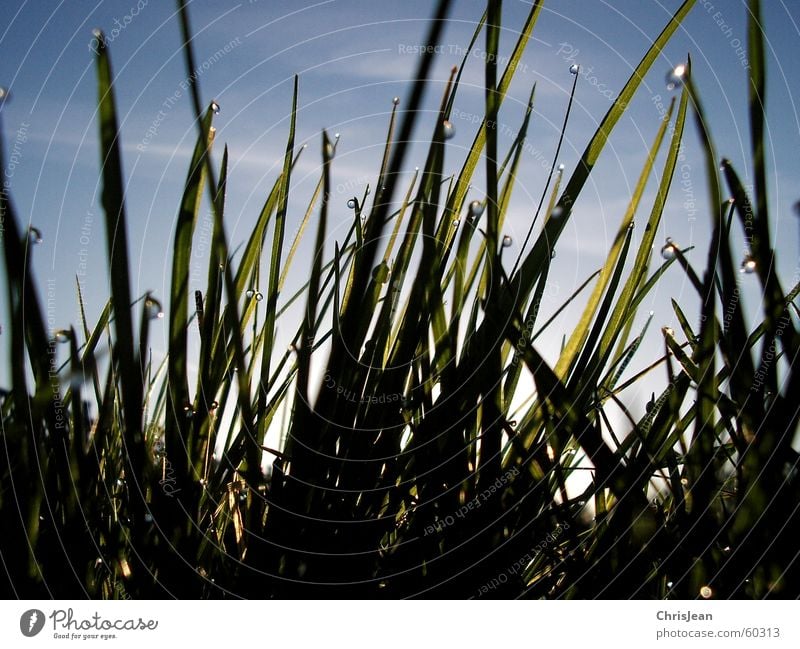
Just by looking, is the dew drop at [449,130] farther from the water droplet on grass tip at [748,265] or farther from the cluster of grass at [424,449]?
the water droplet on grass tip at [748,265]

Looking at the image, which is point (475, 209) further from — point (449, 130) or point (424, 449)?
point (424, 449)

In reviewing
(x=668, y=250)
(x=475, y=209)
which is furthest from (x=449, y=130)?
(x=668, y=250)

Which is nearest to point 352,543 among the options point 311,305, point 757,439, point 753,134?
point 311,305

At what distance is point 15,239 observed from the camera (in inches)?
15.7

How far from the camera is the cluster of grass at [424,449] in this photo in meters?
0.42

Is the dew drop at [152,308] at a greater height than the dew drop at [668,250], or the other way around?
the dew drop at [668,250]

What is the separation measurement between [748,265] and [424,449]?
0.27m

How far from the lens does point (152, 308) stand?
51 cm

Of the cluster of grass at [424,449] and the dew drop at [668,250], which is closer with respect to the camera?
the cluster of grass at [424,449]

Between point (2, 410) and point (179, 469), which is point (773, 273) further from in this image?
point (2, 410)

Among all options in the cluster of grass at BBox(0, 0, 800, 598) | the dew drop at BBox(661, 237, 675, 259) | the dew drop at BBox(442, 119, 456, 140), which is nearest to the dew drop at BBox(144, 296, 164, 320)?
the cluster of grass at BBox(0, 0, 800, 598)

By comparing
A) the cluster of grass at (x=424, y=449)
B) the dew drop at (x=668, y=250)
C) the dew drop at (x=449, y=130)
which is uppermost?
the dew drop at (x=449, y=130)

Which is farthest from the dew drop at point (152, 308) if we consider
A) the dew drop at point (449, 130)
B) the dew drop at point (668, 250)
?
the dew drop at point (668, 250)
